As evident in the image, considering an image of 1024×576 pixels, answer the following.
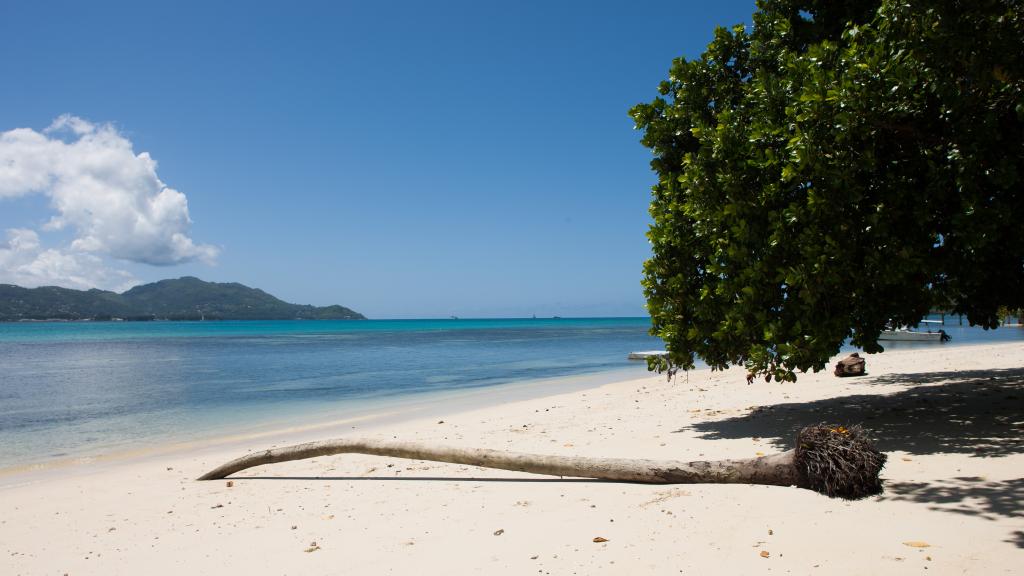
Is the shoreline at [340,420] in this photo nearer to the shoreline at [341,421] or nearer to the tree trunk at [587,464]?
the shoreline at [341,421]

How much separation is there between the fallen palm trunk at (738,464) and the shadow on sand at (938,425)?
0.46m

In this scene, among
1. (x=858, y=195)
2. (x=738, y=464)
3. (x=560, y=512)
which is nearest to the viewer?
(x=560, y=512)

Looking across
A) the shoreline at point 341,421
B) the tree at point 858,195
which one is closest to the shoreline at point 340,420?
the shoreline at point 341,421

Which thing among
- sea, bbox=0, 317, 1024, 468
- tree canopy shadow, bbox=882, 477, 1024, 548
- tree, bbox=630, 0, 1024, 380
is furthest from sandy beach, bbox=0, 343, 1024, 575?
sea, bbox=0, 317, 1024, 468

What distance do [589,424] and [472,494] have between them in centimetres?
580

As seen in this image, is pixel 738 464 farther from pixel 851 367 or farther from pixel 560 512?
pixel 851 367

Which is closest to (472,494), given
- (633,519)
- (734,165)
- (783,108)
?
(633,519)

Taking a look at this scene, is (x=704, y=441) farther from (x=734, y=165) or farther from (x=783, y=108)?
(x=783, y=108)

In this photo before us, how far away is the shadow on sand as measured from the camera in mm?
5801

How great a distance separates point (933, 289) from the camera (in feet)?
30.2

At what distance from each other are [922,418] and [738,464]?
5733 mm

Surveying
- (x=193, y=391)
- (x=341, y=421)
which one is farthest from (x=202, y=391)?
(x=341, y=421)

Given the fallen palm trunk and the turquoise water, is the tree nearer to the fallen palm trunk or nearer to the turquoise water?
the fallen palm trunk

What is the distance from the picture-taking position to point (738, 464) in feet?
22.1
